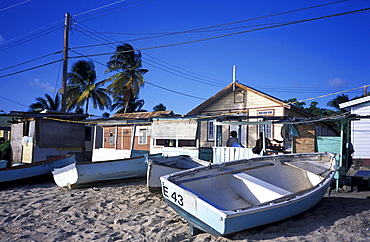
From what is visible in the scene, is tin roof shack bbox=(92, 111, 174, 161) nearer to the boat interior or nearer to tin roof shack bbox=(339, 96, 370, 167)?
the boat interior

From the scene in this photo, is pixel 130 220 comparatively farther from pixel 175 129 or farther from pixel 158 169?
pixel 175 129

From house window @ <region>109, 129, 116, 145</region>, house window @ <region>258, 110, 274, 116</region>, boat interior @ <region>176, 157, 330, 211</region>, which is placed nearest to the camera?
boat interior @ <region>176, 157, 330, 211</region>

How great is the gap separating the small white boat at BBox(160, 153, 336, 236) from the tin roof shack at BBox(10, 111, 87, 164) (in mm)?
9683

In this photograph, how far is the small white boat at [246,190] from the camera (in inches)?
191

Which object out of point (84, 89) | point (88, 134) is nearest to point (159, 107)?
point (84, 89)

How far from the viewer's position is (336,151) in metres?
8.88

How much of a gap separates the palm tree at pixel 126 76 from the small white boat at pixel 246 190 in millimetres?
20881

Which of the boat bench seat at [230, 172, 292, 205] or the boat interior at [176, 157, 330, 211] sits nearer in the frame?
the boat bench seat at [230, 172, 292, 205]

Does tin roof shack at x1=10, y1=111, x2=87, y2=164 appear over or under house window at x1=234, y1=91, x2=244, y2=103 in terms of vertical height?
under

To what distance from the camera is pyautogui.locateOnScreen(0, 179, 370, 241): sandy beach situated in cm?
524

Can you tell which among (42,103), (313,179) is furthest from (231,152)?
(42,103)

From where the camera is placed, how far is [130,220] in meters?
6.77

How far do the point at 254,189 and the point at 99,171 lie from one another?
5633 millimetres

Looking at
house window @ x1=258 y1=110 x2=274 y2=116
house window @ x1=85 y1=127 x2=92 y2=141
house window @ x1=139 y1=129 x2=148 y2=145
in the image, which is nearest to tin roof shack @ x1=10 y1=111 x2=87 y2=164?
house window @ x1=139 y1=129 x2=148 y2=145
